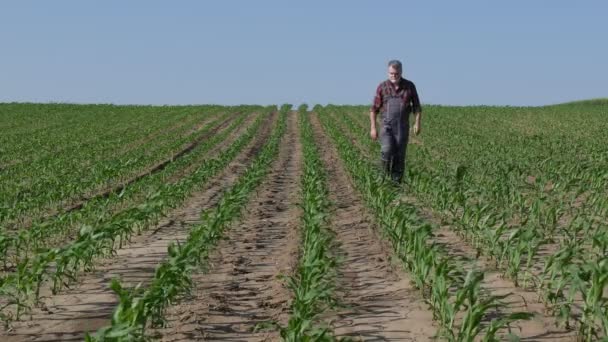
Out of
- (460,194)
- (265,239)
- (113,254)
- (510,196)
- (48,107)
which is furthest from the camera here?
(48,107)

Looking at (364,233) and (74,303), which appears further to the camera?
(364,233)

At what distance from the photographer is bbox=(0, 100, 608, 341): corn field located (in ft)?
17.1

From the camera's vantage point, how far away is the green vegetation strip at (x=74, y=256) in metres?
6.10

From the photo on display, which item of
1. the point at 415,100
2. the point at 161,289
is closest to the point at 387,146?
the point at 415,100

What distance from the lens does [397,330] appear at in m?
5.25

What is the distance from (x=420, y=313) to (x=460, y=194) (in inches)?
184

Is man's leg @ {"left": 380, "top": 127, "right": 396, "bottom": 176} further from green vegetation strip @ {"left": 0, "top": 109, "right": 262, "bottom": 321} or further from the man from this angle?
green vegetation strip @ {"left": 0, "top": 109, "right": 262, "bottom": 321}

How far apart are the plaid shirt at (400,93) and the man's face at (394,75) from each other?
111mm

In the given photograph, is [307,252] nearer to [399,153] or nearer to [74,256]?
[74,256]

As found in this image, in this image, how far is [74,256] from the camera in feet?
22.5

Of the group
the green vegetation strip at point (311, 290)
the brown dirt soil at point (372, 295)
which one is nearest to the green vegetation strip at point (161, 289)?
the green vegetation strip at point (311, 290)

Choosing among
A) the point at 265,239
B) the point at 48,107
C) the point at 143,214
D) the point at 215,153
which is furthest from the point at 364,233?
the point at 48,107

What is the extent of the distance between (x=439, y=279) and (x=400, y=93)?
706 cm

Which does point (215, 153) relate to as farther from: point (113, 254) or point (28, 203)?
point (113, 254)
